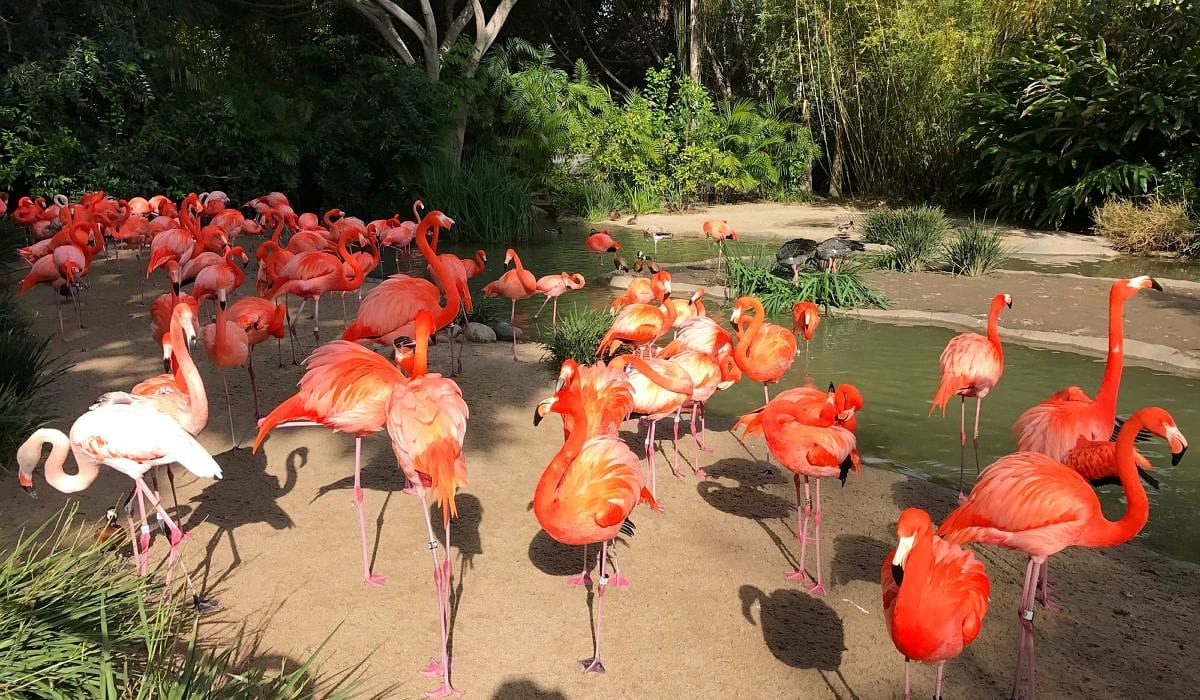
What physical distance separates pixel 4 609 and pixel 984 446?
5.25 metres

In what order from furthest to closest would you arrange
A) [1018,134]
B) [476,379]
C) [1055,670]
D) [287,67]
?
[287,67], [1018,134], [476,379], [1055,670]

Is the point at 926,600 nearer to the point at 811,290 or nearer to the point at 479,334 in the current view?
the point at 479,334

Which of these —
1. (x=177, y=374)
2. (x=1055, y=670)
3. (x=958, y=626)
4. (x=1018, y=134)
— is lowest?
(x=1055, y=670)

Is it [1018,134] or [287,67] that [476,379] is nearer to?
[1018,134]

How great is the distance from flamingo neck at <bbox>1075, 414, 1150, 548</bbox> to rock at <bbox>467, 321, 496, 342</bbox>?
5.73m

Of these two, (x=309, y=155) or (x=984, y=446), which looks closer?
(x=984, y=446)

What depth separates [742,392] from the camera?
671 cm

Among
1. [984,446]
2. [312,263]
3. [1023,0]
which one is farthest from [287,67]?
[984,446]

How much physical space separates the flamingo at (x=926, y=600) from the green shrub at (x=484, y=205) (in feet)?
41.7

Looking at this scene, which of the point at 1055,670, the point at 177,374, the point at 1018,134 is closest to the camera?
the point at 1055,670

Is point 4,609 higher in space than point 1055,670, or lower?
higher

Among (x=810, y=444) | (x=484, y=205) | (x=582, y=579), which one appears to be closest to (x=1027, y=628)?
(x=810, y=444)

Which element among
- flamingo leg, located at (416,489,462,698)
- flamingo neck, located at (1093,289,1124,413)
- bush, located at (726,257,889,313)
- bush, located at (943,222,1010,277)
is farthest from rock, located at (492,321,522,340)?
bush, located at (943,222,1010,277)

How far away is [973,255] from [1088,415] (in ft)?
24.6
